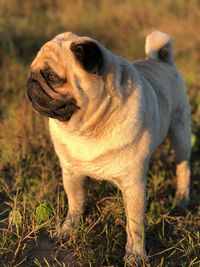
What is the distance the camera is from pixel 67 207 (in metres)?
2.84

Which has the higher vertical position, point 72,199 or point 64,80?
point 64,80

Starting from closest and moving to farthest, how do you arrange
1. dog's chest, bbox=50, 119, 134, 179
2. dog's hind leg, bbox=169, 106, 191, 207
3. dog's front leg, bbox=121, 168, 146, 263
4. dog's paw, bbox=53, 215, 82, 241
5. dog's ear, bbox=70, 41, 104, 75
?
dog's ear, bbox=70, 41, 104, 75
dog's chest, bbox=50, 119, 134, 179
dog's front leg, bbox=121, 168, 146, 263
dog's paw, bbox=53, 215, 82, 241
dog's hind leg, bbox=169, 106, 191, 207

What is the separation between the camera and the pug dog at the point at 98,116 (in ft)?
6.66

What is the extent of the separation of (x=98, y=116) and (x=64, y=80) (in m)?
0.25

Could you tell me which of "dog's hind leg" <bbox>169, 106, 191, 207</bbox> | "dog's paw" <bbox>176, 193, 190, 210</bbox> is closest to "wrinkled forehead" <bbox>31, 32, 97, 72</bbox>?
"dog's hind leg" <bbox>169, 106, 191, 207</bbox>

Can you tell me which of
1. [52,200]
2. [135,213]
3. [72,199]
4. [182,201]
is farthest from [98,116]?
[182,201]

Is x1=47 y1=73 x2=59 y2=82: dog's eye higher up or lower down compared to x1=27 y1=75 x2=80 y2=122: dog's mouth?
higher up

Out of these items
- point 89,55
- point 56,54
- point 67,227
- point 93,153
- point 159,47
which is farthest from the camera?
point 159,47

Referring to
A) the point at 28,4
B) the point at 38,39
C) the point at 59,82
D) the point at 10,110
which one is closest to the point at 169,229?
the point at 59,82

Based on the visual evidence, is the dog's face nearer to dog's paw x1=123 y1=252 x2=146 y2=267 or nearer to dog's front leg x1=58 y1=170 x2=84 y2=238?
dog's front leg x1=58 y1=170 x2=84 y2=238

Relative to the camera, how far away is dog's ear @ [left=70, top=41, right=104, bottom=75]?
189 centimetres

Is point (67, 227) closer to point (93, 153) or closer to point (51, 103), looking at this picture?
point (93, 153)

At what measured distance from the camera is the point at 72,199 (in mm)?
2672

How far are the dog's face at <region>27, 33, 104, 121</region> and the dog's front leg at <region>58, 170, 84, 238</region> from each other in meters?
0.53
